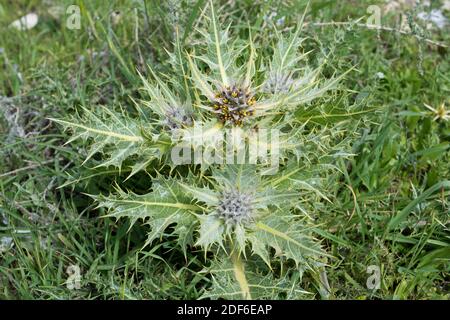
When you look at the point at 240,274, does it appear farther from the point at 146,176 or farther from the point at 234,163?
the point at 146,176

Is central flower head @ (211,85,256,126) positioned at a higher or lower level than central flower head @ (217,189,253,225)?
higher

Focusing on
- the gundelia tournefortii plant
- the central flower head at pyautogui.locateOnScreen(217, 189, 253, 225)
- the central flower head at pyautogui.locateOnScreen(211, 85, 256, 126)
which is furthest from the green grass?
the central flower head at pyautogui.locateOnScreen(211, 85, 256, 126)

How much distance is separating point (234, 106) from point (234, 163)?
0.25m

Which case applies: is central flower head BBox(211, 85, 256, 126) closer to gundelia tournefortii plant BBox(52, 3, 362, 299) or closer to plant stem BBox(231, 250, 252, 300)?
gundelia tournefortii plant BBox(52, 3, 362, 299)

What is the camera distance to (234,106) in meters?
2.42

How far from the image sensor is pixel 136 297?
8.46 ft

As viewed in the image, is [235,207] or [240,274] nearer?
[235,207]

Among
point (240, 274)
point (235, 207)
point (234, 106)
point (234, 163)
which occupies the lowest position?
point (240, 274)

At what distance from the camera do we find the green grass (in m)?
2.68

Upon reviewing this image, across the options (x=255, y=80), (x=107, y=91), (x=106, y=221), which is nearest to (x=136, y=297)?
(x=106, y=221)

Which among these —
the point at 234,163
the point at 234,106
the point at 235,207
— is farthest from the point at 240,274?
the point at 234,106

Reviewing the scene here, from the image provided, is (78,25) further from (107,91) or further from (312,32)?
(312,32)

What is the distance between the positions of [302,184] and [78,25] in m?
1.87

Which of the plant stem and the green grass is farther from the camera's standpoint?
the green grass
